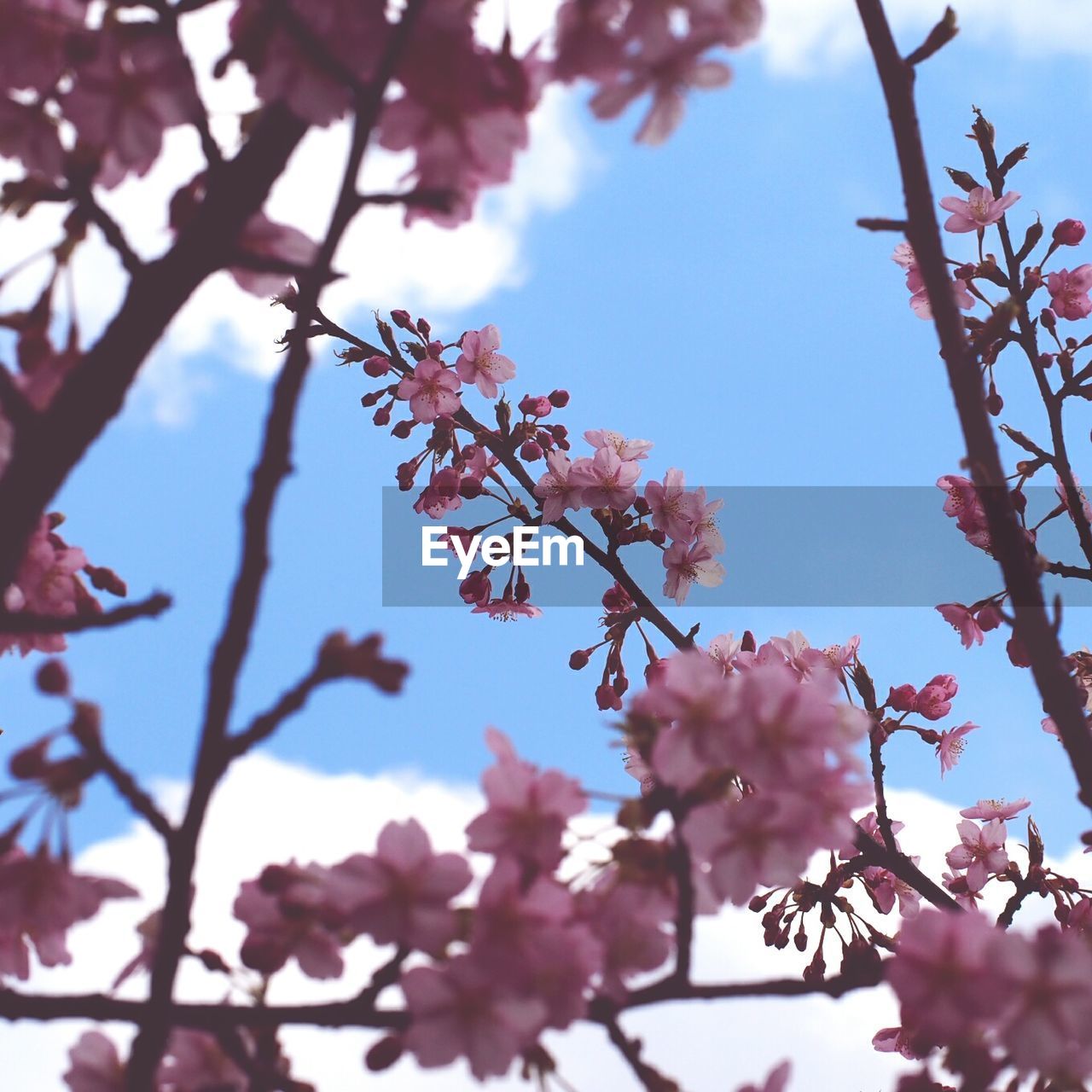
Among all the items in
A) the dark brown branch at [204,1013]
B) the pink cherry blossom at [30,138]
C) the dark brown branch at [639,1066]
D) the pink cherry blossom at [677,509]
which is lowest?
the dark brown branch at [639,1066]

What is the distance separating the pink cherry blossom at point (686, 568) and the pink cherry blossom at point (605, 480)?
0.32 m

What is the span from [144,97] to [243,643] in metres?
0.87

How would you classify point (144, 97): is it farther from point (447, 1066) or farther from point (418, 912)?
point (447, 1066)

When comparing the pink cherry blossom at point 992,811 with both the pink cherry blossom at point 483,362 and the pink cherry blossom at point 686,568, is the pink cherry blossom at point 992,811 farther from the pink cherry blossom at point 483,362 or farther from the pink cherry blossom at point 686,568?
the pink cherry blossom at point 483,362

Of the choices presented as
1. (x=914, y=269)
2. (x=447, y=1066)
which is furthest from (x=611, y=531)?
(x=447, y=1066)

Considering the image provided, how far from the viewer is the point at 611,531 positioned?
4074 millimetres

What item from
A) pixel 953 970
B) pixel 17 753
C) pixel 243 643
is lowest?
pixel 953 970

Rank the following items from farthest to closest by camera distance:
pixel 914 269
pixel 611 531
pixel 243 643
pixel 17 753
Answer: pixel 914 269 < pixel 611 531 < pixel 17 753 < pixel 243 643

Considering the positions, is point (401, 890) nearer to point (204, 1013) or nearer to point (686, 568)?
point (204, 1013)

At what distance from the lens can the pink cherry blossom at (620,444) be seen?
431 centimetres

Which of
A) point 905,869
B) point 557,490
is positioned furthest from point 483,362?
point 905,869

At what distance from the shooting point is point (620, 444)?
437cm

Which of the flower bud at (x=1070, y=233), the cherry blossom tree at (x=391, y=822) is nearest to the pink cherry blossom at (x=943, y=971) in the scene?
the cherry blossom tree at (x=391, y=822)

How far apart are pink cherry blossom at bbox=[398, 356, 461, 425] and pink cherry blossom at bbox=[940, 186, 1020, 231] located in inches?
82.6
